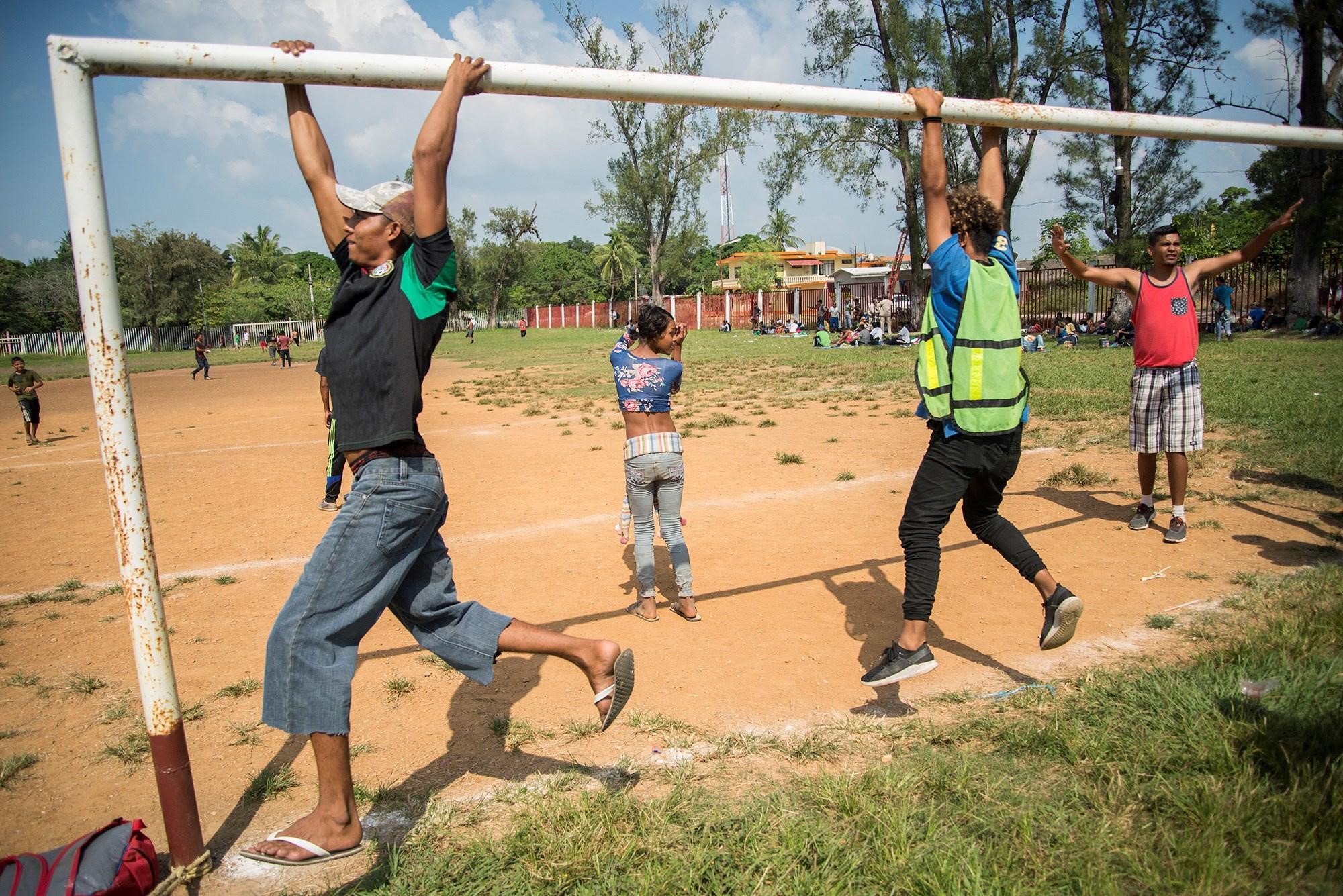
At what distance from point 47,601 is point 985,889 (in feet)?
20.4

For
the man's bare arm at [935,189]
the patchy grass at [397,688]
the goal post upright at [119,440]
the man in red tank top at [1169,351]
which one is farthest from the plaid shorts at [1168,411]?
the goal post upright at [119,440]

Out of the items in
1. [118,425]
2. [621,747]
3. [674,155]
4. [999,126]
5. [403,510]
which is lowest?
[621,747]

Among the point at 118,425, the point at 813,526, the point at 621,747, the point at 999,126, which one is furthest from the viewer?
the point at 813,526

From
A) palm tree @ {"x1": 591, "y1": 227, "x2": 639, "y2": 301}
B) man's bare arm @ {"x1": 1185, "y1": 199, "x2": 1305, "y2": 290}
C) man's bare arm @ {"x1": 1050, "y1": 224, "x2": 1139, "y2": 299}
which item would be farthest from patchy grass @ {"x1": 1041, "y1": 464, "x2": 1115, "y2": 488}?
palm tree @ {"x1": 591, "y1": 227, "x2": 639, "y2": 301}

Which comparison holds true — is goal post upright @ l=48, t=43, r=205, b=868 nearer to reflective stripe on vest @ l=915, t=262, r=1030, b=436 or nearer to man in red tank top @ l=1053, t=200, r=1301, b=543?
reflective stripe on vest @ l=915, t=262, r=1030, b=436

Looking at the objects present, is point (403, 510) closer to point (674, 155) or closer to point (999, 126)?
point (999, 126)

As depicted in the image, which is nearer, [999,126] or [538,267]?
[999,126]

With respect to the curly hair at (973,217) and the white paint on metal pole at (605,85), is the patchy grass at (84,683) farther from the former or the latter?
the curly hair at (973,217)

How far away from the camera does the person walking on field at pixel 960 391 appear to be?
3.67 m

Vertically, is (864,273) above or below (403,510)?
above

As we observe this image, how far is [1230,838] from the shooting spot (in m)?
2.57

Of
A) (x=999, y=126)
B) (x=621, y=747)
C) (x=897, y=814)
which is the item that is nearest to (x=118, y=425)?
(x=621, y=747)

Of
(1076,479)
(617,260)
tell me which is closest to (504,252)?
(617,260)

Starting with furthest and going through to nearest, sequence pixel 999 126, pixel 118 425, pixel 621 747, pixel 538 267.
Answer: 1. pixel 538 267
2. pixel 999 126
3. pixel 621 747
4. pixel 118 425
